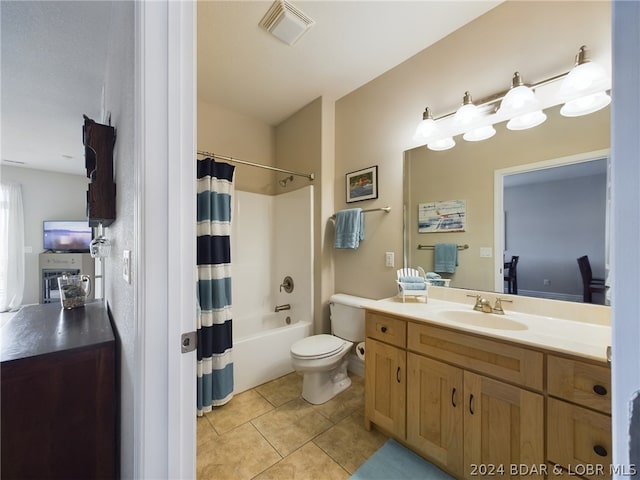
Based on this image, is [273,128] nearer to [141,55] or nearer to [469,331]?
[141,55]

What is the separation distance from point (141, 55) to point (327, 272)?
2072 mm

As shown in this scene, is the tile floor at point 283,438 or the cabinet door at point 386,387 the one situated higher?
the cabinet door at point 386,387

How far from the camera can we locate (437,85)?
181cm

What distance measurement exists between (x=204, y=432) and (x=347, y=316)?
1.26 m

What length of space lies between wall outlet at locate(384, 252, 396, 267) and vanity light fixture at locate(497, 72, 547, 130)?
44.1 inches

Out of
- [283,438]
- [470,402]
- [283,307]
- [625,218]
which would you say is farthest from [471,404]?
[283,307]

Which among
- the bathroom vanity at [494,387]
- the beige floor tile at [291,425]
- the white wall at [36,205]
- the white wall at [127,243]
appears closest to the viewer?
the white wall at [127,243]

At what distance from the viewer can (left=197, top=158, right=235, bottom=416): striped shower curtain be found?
183 centimetres

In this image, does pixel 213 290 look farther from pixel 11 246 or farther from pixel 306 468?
pixel 11 246

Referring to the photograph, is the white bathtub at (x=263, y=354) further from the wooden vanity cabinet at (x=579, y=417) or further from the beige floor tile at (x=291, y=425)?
the wooden vanity cabinet at (x=579, y=417)

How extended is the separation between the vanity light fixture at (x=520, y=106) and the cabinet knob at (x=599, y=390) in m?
1.21

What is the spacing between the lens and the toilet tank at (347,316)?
2102mm

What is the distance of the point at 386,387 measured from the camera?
4.84 feet

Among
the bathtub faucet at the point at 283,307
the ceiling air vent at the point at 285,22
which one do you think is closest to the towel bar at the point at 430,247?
the bathtub faucet at the point at 283,307
